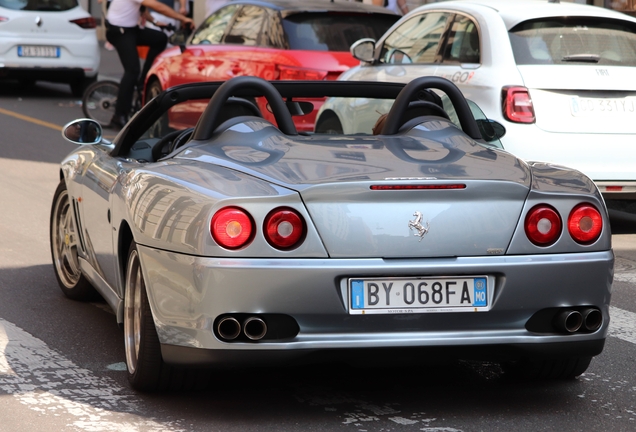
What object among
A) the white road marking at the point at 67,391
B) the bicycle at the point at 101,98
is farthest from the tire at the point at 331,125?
the bicycle at the point at 101,98

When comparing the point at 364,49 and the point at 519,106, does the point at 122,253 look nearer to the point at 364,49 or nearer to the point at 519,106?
the point at 519,106

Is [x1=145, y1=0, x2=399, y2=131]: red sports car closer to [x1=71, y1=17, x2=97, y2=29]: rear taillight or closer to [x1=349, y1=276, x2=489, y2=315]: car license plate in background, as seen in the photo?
[x1=71, y1=17, x2=97, y2=29]: rear taillight

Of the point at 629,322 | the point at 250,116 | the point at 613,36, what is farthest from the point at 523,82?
the point at 250,116

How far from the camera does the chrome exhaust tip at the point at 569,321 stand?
4.30 meters

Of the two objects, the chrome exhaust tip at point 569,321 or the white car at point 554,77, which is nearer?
the chrome exhaust tip at point 569,321

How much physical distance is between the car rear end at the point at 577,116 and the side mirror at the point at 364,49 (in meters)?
1.70

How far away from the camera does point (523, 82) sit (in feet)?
27.1

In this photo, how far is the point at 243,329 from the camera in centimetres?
412

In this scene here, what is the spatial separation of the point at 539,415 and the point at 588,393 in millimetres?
397

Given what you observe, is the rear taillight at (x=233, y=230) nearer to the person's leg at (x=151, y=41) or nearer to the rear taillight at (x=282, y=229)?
the rear taillight at (x=282, y=229)

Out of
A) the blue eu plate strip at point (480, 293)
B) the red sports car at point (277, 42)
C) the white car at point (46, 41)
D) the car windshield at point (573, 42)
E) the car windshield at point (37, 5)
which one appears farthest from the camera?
the car windshield at point (37, 5)

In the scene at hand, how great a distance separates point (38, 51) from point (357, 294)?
1464cm

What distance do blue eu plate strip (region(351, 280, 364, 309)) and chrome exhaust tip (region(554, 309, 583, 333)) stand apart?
724 mm

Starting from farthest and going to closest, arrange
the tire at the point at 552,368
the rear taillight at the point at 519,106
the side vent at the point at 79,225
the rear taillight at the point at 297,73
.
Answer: the rear taillight at the point at 297,73 < the rear taillight at the point at 519,106 < the side vent at the point at 79,225 < the tire at the point at 552,368
